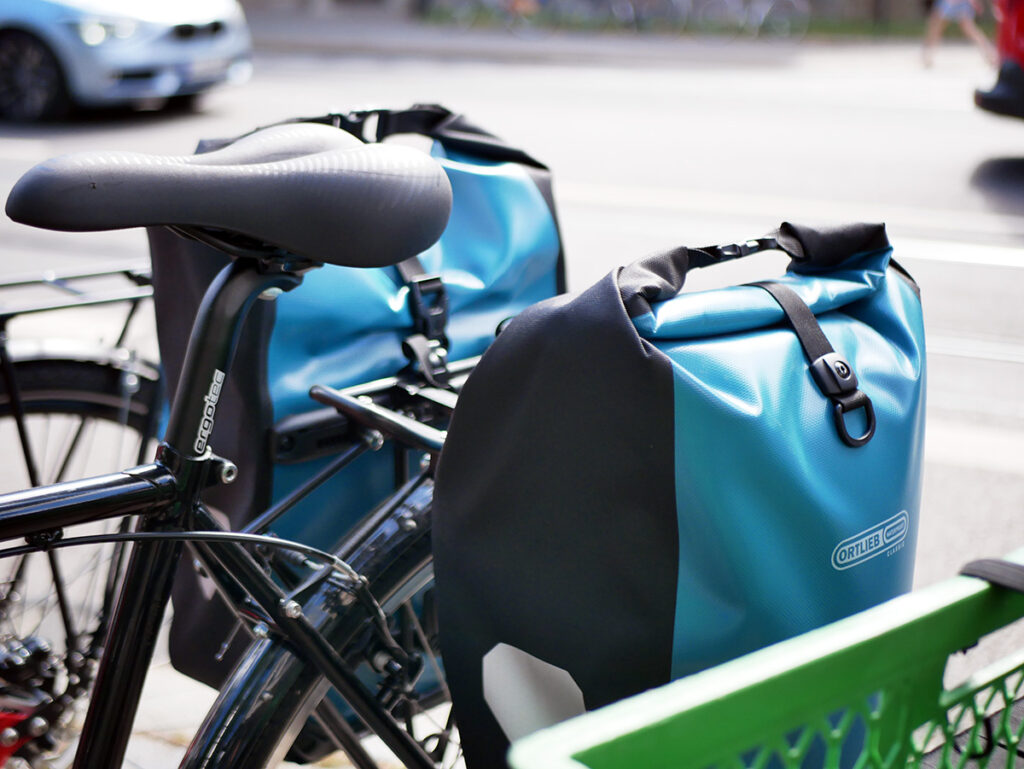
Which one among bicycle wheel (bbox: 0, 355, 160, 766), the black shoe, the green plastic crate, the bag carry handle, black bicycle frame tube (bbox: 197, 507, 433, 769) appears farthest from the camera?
the black shoe

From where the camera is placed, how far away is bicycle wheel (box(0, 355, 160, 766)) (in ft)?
6.03

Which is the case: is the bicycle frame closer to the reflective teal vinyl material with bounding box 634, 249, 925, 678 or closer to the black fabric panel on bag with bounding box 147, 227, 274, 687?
the black fabric panel on bag with bounding box 147, 227, 274, 687

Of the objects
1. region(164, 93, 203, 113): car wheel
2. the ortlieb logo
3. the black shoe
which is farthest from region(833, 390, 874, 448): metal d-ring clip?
region(164, 93, 203, 113): car wheel

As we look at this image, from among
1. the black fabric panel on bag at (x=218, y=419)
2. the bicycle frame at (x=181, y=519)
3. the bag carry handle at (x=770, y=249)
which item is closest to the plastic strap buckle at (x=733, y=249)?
the bag carry handle at (x=770, y=249)

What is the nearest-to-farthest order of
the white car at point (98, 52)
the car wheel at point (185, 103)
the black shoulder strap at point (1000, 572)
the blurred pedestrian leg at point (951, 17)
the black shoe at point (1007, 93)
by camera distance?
the black shoulder strap at point (1000, 572) < the black shoe at point (1007, 93) < the white car at point (98, 52) < the car wheel at point (185, 103) < the blurred pedestrian leg at point (951, 17)

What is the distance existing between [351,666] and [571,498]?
0.47m

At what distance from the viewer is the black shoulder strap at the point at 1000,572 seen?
1.08 meters

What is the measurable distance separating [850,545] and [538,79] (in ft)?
36.6

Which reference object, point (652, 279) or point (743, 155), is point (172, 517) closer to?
point (652, 279)

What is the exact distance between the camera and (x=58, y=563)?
2041mm

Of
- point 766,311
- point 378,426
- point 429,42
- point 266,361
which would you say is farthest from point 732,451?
point 429,42

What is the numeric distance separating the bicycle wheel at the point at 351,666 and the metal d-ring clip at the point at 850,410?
1.93 ft

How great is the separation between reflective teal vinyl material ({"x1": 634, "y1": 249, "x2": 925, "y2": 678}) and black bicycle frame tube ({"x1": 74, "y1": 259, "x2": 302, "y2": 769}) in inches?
18.2

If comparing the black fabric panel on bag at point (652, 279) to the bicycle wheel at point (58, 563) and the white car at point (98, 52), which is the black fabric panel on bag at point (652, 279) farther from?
the white car at point (98, 52)
